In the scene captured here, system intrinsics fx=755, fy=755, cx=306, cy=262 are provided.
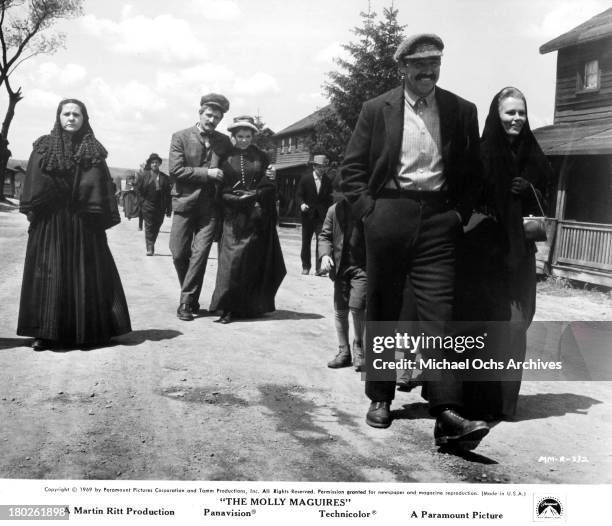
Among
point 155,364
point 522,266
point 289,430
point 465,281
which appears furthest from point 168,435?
point 522,266

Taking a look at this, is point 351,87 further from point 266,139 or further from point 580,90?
point 266,139

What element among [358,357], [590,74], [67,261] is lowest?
[358,357]

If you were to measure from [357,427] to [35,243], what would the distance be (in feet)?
8.67

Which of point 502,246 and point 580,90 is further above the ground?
point 580,90

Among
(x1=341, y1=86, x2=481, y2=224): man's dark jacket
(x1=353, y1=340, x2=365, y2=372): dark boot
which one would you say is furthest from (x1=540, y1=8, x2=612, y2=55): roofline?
(x1=353, y1=340, x2=365, y2=372): dark boot

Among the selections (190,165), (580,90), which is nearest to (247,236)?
(190,165)

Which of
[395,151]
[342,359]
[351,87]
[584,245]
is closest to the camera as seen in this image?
[395,151]

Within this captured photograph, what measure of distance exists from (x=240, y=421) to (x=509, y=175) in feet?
6.10

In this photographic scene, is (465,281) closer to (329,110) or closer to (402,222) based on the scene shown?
(402,222)

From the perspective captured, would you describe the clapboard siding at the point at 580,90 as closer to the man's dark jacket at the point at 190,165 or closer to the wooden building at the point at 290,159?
the man's dark jacket at the point at 190,165

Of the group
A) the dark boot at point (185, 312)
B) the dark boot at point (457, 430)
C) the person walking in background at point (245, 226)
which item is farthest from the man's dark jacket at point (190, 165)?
the dark boot at point (457, 430)

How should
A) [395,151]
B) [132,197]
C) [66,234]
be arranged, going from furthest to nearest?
[132,197] → [66,234] → [395,151]

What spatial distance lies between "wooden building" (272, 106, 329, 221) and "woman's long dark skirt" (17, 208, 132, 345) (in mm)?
28387

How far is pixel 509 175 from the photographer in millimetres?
3918
